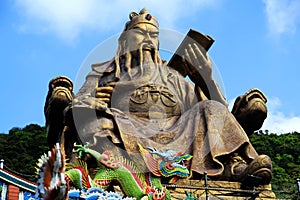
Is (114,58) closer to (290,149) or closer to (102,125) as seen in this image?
(102,125)

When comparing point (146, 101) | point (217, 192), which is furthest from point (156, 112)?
point (217, 192)

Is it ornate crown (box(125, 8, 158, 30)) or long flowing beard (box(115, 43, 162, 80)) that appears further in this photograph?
ornate crown (box(125, 8, 158, 30))

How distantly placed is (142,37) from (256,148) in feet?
38.1

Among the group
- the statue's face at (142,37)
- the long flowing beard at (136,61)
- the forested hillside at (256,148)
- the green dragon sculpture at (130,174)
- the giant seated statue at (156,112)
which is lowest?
the green dragon sculpture at (130,174)

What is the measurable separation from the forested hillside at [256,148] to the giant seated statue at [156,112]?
7.08 m

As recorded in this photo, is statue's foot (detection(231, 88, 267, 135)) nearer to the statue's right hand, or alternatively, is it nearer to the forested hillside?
the statue's right hand

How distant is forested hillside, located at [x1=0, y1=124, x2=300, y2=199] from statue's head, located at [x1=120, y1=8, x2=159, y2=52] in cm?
693

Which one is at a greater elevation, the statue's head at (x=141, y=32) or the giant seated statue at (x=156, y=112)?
the statue's head at (x=141, y=32)

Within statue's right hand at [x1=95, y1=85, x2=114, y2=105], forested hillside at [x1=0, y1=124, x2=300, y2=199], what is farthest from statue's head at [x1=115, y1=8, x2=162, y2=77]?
forested hillside at [x1=0, y1=124, x2=300, y2=199]

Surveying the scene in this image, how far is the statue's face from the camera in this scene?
31.9ft

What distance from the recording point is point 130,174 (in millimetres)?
5809

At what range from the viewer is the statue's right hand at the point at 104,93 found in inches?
334

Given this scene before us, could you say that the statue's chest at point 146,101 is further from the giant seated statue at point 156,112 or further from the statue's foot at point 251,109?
the statue's foot at point 251,109

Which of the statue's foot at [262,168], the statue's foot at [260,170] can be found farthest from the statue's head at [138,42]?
the statue's foot at [262,168]
